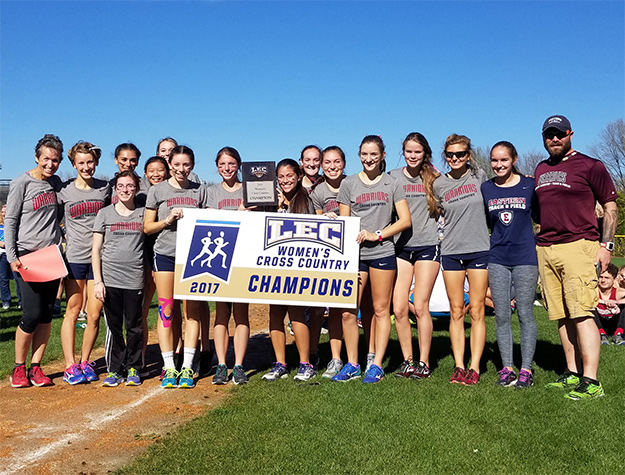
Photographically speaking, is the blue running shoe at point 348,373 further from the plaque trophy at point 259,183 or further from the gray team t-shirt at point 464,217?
the plaque trophy at point 259,183

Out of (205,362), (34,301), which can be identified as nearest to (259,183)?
(205,362)

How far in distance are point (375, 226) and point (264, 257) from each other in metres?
1.25

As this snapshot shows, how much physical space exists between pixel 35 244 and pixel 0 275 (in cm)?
881

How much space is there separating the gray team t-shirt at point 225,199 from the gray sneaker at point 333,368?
2070 mm

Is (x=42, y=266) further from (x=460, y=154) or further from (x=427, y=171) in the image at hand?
(x=460, y=154)

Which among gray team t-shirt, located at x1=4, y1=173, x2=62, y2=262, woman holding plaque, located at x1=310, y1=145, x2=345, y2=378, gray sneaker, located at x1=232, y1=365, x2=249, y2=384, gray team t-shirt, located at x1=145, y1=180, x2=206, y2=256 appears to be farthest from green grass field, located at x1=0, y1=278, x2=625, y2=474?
gray team t-shirt, located at x1=4, y1=173, x2=62, y2=262

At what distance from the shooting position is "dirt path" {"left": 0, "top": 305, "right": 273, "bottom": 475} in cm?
468

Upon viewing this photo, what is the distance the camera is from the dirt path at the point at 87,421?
184 inches

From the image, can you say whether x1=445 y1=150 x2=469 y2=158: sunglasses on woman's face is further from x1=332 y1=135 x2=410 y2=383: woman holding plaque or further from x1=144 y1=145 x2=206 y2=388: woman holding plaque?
x1=144 y1=145 x2=206 y2=388: woman holding plaque

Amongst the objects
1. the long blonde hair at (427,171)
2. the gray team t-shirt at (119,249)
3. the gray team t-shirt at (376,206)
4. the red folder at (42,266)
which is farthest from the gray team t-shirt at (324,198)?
the red folder at (42,266)

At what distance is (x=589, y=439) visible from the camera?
4844 millimetres

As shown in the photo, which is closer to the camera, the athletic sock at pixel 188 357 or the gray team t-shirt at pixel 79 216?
Result: the athletic sock at pixel 188 357

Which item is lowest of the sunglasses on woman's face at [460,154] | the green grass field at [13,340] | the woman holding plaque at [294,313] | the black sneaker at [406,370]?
the green grass field at [13,340]

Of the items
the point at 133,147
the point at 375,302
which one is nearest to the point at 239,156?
the point at 133,147
